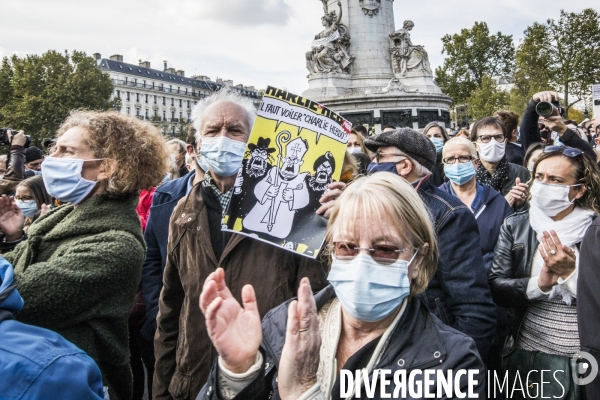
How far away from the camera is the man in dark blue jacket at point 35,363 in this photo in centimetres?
139

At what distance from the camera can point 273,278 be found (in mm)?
2559

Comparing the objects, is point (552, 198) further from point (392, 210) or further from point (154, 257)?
point (154, 257)

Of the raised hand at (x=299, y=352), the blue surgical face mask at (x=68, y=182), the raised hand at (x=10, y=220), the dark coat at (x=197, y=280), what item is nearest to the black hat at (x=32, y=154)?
the raised hand at (x=10, y=220)

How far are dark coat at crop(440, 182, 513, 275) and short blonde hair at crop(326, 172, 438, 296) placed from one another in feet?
6.33

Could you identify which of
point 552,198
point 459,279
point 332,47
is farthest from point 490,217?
point 332,47

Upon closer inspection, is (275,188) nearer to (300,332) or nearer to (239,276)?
(239,276)

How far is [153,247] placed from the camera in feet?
12.0

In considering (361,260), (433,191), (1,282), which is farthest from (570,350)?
(1,282)

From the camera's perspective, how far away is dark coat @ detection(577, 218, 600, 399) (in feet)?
7.07

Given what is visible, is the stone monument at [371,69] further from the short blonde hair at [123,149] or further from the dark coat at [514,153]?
the short blonde hair at [123,149]

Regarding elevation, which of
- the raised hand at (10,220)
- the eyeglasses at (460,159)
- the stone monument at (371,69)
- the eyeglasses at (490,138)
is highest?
the stone monument at (371,69)

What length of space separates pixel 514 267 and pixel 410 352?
175 centimetres

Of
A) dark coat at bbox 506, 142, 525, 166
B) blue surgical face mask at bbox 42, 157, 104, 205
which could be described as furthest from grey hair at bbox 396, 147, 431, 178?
dark coat at bbox 506, 142, 525, 166

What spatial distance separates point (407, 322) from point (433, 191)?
1.33 meters
